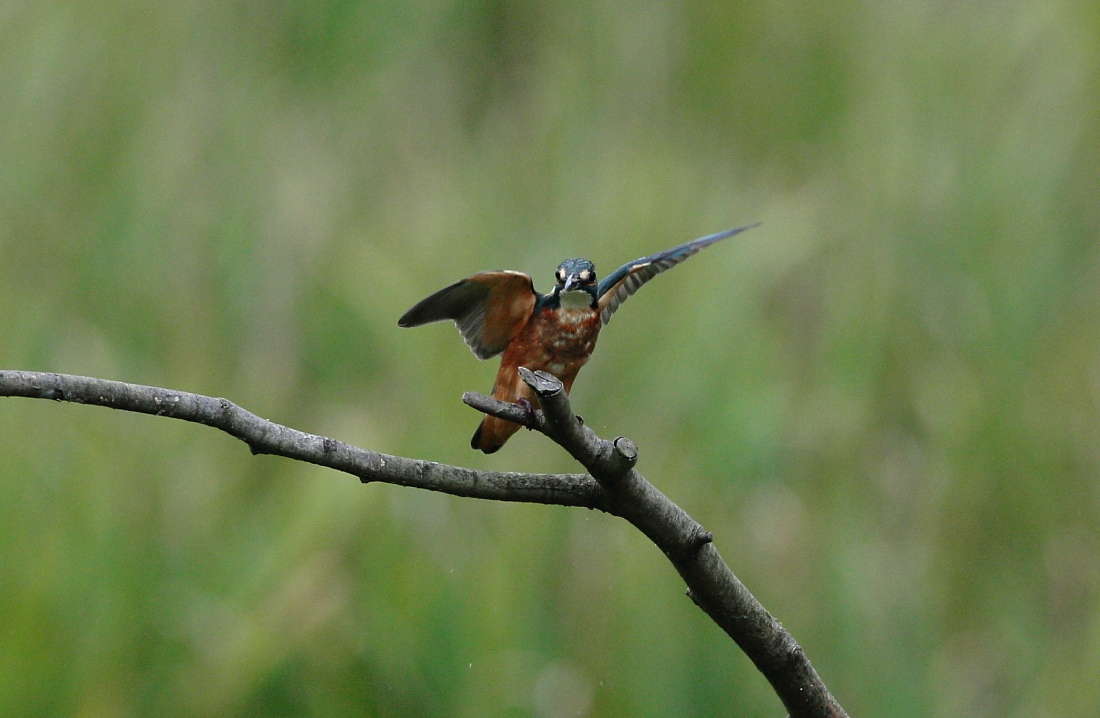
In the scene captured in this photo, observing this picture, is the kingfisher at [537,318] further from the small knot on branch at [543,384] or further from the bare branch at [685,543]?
the small knot on branch at [543,384]

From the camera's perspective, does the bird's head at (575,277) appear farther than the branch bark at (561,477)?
Yes

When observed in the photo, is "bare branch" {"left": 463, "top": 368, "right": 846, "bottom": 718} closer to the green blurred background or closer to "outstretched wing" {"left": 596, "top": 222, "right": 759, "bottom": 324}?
"outstretched wing" {"left": 596, "top": 222, "right": 759, "bottom": 324}

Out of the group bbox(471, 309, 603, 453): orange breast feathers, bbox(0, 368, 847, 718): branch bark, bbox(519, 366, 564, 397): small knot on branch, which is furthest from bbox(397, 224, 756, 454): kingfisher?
bbox(519, 366, 564, 397): small knot on branch

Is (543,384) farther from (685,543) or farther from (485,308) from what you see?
(485,308)

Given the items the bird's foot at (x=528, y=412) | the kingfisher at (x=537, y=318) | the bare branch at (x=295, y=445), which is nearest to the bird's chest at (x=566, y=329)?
the kingfisher at (x=537, y=318)

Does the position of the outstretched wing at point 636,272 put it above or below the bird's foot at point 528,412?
above

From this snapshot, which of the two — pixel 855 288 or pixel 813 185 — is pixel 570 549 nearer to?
pixel 855 288

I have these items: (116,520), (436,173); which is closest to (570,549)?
(116,520)
